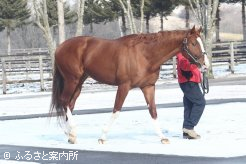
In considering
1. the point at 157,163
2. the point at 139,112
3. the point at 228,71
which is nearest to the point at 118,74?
the point at 157,163

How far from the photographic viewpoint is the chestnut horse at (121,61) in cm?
1000

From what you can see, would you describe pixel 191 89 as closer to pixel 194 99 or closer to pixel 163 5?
pixel 194 99

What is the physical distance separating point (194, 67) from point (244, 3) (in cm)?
3609

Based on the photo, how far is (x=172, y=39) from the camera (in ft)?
33.1

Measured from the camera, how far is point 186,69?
10.4m

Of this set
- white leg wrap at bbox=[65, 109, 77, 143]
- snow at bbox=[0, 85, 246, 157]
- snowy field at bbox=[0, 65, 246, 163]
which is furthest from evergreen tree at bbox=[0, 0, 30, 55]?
white leg wrap at bbox=[65, 109, 77, 143]

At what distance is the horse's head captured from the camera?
32.5 ft

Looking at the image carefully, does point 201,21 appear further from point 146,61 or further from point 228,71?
point 146,61

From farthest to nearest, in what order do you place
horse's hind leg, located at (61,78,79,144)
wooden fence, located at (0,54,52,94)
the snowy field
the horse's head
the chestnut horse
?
wooden fence, located at (0,54,52,94) < horse's hind leg, located at (61,78,79,144) < the chestnut horse < the horse's head < the snowy field

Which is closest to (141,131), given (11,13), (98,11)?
(98,11)

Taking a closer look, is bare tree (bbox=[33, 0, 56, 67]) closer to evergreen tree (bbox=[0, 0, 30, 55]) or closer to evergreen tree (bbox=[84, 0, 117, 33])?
evergreen tree (bbox=[84, 0, 117, 33])

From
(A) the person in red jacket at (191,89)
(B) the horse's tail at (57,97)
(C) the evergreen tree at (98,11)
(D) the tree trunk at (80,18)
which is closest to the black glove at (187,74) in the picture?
(A) the person in red jacket at (191,89)

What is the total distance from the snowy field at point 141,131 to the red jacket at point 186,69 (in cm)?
99

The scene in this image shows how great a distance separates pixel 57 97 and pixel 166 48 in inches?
88.3
